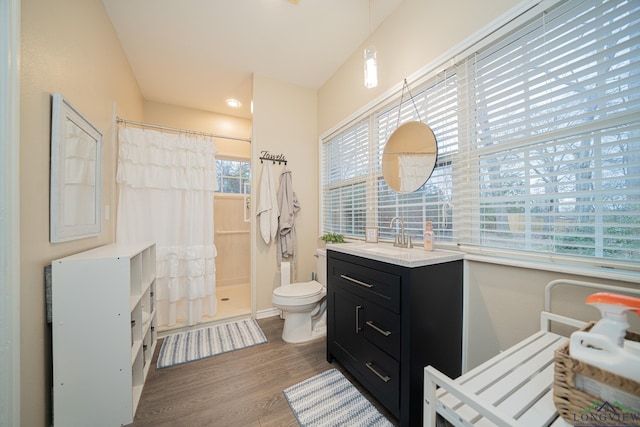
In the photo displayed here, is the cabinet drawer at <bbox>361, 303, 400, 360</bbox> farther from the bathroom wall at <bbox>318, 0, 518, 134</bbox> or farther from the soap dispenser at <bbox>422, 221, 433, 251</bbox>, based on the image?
the bathroom wall at <bbox>318, 0, 518, 134</bbox>

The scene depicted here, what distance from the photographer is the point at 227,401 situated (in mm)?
1403

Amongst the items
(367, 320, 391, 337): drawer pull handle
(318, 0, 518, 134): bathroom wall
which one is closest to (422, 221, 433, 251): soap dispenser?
(367, 320, 391, 337): drawer pull handle

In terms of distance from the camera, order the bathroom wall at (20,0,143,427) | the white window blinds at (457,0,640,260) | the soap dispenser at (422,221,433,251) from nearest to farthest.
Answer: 1. the white window blinds at (457,0,640,260)
2. the bathroom wall at (20,0,143,427)
3. the soap dispenser at (422,221,433,251)

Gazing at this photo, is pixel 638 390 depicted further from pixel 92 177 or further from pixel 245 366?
pixel 92 177

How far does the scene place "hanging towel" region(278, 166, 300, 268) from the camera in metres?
2.62

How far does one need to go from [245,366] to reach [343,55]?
298 cm

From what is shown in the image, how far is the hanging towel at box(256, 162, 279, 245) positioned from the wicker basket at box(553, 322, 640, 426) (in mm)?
2317

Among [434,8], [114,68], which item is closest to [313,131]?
[434,8]

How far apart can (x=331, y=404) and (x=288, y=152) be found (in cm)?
239

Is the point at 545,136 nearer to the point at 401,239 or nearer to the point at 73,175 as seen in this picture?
the point at 401,239

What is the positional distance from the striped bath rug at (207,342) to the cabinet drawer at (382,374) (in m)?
1.10

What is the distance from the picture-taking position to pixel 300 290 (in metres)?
2.09

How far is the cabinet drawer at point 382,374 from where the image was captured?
1148mm

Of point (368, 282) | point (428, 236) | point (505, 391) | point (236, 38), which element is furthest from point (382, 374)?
point (236, 38)
